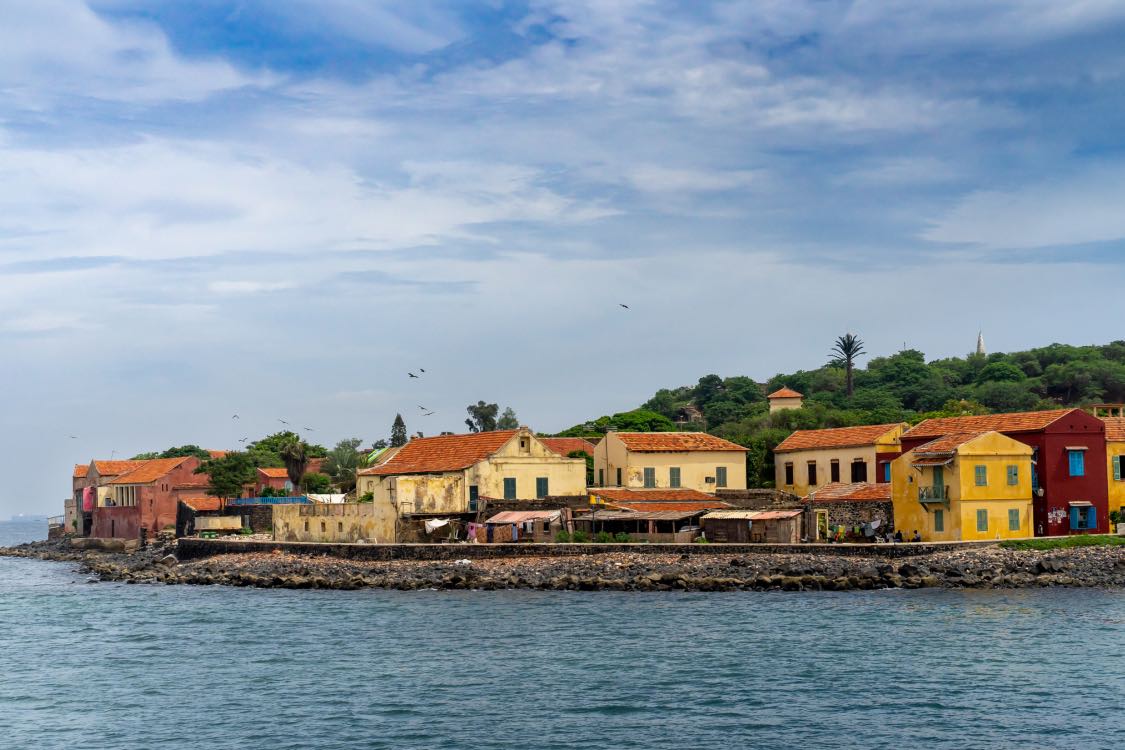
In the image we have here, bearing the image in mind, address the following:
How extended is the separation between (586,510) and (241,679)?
28.5 metres

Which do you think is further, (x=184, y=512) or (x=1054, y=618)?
(x=184, y=512)

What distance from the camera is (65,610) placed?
178 feet

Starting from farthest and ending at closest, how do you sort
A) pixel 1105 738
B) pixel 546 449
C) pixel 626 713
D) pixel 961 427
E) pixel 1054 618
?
pixel 546 449 < pixel 961 427 < pixel 1054 618 < pixel 626 713 < pixel 1105 738

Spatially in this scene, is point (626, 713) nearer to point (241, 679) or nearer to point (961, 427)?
point (241, 679)

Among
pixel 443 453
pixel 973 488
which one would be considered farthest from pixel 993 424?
pixel 443 453

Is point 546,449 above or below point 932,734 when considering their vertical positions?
above

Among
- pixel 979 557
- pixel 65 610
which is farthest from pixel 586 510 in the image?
pixel 65 610

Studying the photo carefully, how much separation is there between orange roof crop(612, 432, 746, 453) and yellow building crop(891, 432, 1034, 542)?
51.0 ft

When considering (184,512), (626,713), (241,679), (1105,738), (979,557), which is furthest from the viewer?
(184,512)

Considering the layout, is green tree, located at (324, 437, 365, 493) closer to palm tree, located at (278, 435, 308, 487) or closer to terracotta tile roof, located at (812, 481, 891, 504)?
palm tree, located at (278, 435, 308, 487)

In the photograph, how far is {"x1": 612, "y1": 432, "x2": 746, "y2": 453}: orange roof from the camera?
70438 millimetres

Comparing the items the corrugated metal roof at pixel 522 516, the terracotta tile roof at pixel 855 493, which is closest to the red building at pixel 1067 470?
the terracotta tile roof at pixel 855 493

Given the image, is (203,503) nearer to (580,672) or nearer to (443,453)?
(443,453)

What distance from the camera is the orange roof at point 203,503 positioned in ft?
285
